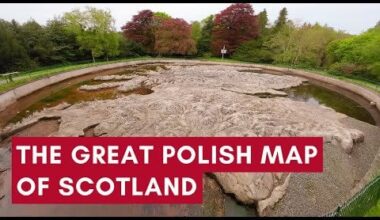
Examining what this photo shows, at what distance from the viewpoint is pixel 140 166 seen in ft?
31.8

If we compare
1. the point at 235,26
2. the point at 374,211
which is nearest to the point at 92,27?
the point at 235,26

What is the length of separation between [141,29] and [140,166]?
124 ft

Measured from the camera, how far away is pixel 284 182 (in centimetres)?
911

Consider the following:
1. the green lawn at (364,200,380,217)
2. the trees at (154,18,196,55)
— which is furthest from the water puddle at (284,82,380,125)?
the trees at (154,18,196,55)

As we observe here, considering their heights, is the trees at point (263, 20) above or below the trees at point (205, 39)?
above

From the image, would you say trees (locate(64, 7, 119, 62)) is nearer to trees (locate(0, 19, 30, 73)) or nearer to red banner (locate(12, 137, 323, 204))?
trees (locate(0, 19, 30, 73))

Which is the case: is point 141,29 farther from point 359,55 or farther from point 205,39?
point 359,55

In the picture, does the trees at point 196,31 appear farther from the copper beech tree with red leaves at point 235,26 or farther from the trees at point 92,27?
the trees at point 92,27

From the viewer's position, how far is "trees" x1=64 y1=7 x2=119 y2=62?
110ft

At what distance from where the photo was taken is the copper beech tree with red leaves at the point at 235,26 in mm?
43125

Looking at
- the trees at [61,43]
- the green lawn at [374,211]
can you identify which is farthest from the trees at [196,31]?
the green lawn at [374,211]

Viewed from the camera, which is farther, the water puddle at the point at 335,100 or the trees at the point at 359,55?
the trees at the point at 359,55

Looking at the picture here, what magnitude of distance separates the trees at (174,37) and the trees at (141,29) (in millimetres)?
2735

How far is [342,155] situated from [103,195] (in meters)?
9.59
